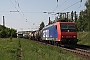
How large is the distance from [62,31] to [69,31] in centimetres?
86

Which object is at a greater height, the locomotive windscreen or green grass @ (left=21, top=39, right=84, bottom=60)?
the locomotive windscreen

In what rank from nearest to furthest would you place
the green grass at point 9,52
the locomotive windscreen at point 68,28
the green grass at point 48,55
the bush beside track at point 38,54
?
the green grass at point 48,55 → the bush beside track at point 38,54 → the green grass at point 9,52 → the locomotive windscreen at point 68,28

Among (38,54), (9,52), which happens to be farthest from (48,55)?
(9,52)

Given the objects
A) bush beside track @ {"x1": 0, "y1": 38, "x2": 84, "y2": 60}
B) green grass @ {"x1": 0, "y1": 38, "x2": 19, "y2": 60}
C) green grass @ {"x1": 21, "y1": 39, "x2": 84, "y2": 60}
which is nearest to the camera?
green grass @ {"x1": 21, "y1": 39, "x2": 84, "y2": 60}

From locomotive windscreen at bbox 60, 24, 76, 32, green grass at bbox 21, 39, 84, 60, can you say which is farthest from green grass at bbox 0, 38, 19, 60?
locomotive windscreen at bbox 60, 24, 76, 32

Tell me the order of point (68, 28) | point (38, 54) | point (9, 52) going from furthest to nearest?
point (68, 28) → point (9, 52) → point (38, 54)

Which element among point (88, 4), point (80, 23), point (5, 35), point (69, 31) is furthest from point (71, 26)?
point (5, 35)

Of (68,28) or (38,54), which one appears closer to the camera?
(38,54)

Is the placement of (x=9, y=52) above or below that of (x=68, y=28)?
below

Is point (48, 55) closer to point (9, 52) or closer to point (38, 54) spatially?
point (38, 54)

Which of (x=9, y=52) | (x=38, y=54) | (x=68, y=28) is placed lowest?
(x=38, y=54)

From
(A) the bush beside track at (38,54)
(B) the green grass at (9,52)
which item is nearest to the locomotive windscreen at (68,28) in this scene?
(A) the bush beside track at (38,54)

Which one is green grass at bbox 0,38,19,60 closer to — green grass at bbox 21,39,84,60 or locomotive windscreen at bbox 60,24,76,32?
green grass at bbox 21,39,84,60

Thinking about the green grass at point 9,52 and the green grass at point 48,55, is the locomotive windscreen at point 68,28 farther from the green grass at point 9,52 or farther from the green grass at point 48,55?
the green grass at point 9,52
